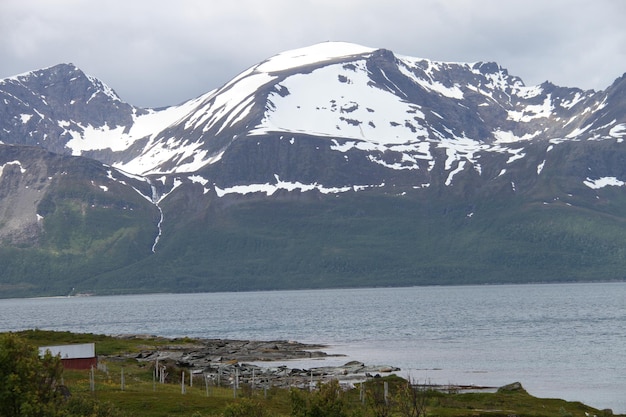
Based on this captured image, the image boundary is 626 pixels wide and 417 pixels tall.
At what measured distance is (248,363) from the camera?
11100 centimetres

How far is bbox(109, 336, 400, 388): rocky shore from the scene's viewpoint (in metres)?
87.3

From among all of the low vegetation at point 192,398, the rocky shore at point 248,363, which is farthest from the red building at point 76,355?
the rocky shore at point 248,363

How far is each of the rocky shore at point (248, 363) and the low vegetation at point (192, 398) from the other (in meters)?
3.29

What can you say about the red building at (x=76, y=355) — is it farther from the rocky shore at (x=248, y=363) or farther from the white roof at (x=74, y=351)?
the rocky shore at (x=248, y=363)

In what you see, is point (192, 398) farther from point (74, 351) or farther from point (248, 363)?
point (248, 363)

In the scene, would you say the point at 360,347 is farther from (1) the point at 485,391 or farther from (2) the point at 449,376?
(1) the point at 485,391

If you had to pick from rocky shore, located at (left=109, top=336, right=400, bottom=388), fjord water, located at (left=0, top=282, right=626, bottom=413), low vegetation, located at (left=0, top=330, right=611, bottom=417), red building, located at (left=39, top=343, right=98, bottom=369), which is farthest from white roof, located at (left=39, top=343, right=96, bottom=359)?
fjord water, located at (left=0, top=282, right=626, bottom=413)

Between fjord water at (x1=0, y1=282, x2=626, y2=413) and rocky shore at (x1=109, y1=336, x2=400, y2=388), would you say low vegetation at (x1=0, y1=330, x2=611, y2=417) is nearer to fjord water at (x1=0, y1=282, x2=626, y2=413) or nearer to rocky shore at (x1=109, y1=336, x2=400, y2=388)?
rocky shore at (x1=109, y1=336, x2=400, y2=388)

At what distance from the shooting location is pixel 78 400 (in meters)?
43.8

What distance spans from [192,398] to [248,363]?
49.9 meters

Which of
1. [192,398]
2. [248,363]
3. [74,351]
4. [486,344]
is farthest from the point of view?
[486,344]

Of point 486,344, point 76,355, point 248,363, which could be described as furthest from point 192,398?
point 486,344

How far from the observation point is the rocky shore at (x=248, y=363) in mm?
87312

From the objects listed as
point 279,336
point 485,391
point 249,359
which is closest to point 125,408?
point 485,391
